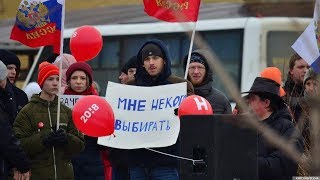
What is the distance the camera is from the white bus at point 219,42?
1439cm

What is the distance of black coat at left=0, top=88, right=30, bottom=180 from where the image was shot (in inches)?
261

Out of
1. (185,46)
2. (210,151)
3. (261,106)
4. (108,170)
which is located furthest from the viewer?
(185,46)

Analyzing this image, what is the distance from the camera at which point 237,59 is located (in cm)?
1494

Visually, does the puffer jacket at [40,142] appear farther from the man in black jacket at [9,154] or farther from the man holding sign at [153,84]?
the man holding sign at [153,84]

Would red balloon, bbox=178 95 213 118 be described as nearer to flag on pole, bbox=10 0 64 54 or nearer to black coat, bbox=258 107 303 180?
black coat, bbox=258 107 303 180

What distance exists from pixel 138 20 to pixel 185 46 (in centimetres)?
238

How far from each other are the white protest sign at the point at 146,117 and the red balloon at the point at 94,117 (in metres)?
0.13

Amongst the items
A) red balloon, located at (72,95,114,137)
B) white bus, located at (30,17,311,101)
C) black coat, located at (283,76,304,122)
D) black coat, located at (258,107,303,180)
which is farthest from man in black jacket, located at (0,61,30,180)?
white bus, located at (30,17,311,101)

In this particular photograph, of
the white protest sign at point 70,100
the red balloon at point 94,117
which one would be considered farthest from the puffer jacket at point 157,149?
the white protest sign at point 70,100

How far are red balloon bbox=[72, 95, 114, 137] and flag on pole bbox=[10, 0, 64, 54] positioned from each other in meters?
1.21

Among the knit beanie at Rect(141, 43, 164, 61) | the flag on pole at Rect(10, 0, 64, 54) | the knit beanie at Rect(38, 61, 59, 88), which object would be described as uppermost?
the flag on pole at Rect(10, 0, 64, 54)

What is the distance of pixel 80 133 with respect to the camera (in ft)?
24.2

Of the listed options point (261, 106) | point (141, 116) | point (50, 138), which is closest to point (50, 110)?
point (50, 138)

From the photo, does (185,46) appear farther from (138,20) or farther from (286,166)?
(286,166)
